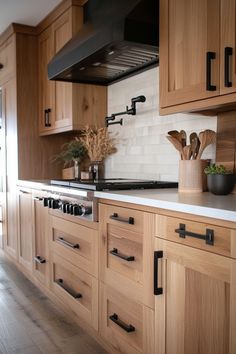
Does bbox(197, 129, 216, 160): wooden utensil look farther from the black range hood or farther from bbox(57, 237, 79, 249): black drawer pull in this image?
bbox(57, 237, 79, 249): black drawer pull

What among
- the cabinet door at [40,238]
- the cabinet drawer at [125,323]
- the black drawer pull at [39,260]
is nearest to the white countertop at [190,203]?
the cabinet drawer at [125,323]

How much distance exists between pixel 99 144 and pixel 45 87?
957 millimetres

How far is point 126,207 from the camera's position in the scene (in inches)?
69.1

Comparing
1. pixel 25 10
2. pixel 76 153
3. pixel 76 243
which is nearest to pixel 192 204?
pixel 76 243

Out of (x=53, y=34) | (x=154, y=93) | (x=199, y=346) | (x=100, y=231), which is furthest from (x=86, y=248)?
(x=53, y=34)

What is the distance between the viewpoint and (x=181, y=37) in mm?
1813

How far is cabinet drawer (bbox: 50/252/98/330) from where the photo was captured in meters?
2.11

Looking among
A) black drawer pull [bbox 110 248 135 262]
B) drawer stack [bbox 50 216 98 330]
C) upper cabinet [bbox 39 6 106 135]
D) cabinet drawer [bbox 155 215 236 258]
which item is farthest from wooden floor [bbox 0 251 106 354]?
upper cabinet [bbox 39 6 106 135]

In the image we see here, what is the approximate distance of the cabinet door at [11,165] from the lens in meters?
3.66

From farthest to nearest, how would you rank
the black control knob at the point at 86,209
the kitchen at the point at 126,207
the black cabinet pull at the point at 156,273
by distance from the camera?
the black control knob at the point at 86,209, the black cabinet pull at the point at 156,273, the kitchen at the point at 126,207

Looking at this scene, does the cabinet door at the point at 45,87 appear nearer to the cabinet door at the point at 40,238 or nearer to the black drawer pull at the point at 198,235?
the cabinet door at the point at 40,238

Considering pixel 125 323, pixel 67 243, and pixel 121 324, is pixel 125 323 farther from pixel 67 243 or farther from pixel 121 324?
pixel 67 243

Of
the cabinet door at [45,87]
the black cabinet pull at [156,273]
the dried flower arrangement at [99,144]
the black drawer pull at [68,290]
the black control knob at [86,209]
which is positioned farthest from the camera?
the cabinet door at [45,87]

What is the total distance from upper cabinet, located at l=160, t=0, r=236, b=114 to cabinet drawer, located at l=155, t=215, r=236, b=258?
59cm
